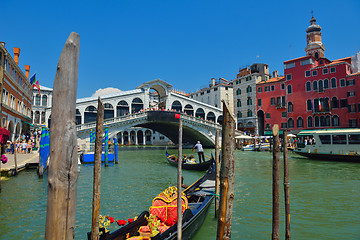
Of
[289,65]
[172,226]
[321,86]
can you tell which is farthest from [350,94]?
[172,226]

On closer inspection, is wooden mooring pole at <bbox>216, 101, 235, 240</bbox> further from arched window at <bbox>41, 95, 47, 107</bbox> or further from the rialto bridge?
arched window at <bbox>41, 95, 47, 107</bbox>

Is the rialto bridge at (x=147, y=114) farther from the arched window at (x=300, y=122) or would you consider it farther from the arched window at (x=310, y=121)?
the arched window at (x=310, y=121)

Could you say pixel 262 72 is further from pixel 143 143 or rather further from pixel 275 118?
pixel 143 143

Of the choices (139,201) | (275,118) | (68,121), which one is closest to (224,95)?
(275,118)

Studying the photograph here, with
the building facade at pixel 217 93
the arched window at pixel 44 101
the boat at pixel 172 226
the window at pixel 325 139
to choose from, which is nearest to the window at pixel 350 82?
the window at pixel 325 139

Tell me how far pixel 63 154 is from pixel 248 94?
3150 cm

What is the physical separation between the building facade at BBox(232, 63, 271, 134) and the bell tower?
19.3ft

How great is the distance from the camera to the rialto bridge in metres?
24.7

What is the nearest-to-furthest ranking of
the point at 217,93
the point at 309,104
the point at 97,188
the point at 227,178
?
the point at 227,178, the point at 97,188, the point at 309,104, the point at 217,93

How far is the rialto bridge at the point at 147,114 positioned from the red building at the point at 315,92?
24.1 feet

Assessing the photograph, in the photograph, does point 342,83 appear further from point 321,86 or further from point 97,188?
point 97,188

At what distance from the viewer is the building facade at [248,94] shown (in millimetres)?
31281

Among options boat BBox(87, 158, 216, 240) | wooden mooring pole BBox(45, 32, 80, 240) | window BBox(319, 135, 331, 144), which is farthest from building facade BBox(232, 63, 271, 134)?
wooden mooring pole BBox(45, 32, 80, 240)

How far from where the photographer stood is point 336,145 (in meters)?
16.5
